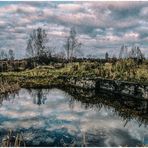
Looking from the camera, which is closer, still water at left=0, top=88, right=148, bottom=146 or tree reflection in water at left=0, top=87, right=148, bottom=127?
still water at left=0, top=88, right=148, bottom=146

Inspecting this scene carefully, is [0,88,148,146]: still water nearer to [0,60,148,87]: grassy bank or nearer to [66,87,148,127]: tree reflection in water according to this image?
[66,87,148,127]: tree reflection in water

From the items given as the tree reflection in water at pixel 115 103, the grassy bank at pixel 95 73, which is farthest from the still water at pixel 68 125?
the grassy bank at pixel 95 73

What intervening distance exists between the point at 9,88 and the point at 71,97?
5.21m

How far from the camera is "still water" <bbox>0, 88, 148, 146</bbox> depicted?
10.8 metres

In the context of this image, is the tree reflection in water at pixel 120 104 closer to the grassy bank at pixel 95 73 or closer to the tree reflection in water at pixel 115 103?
the tree reflection in water at pixel 115 103

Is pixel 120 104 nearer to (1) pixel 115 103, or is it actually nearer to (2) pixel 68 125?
(1) pixel 115 103

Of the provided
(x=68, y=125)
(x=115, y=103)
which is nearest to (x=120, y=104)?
(x=115, y=103)

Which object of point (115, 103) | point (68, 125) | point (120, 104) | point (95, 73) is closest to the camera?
point (68, 125)

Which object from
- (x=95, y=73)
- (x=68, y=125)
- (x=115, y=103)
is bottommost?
(x=115, y=103)

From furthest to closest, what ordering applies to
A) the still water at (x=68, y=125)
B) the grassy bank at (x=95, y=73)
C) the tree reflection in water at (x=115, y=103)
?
the grassy bank at (x=95, y=73)
the tree reflection in water at (x=115, y=103)
the still water at (x=68, y=125)

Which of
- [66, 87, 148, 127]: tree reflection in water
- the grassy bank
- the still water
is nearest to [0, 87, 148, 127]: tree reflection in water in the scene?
[66, 87, 148, 127]: tree reflection in water

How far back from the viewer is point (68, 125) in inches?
519

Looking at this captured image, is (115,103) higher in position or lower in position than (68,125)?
lower

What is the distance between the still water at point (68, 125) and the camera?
10.8 meters
